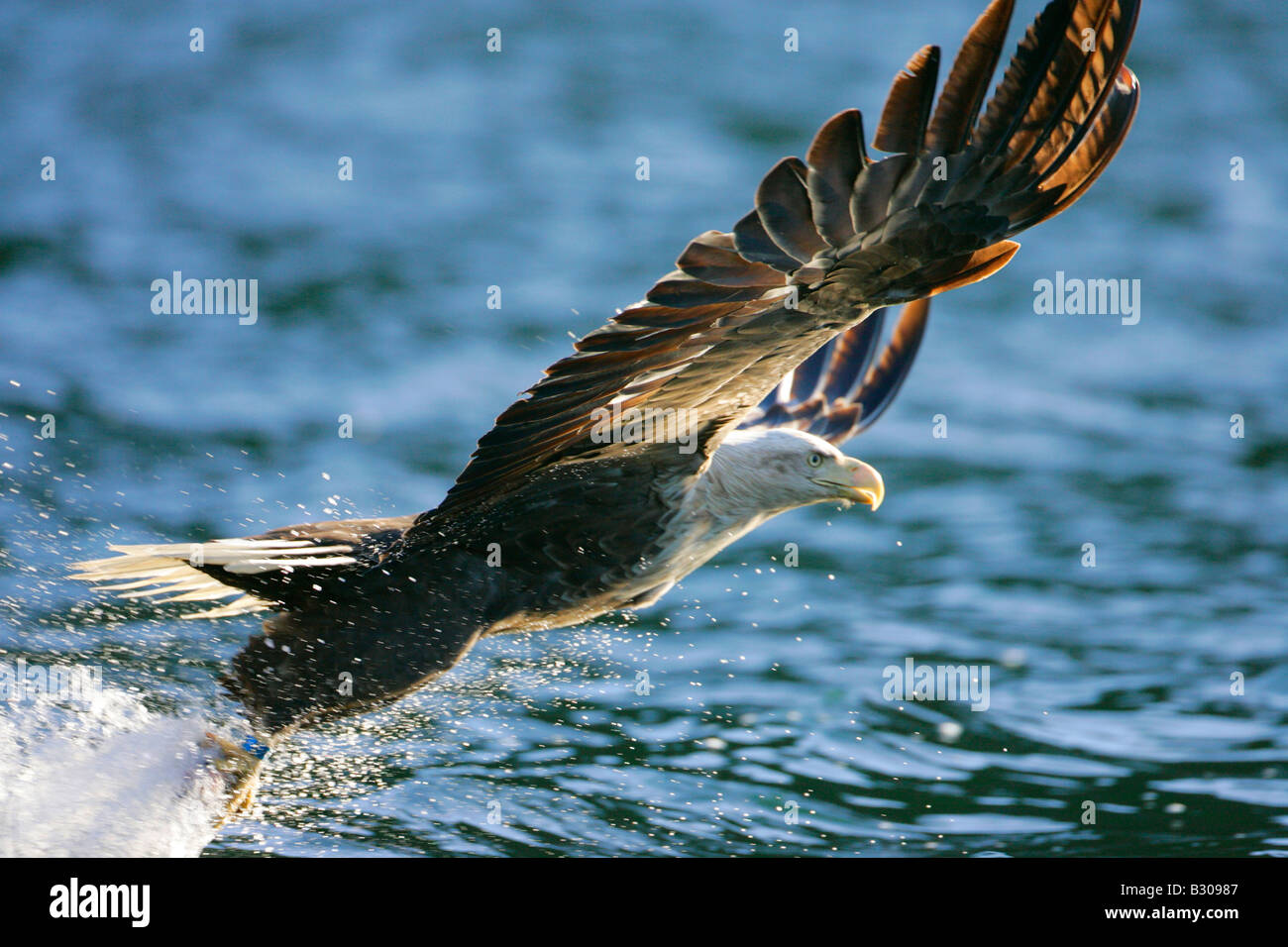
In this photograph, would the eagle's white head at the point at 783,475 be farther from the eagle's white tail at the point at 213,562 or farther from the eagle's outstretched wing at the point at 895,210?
the eagle's white tail at the point at 213,562

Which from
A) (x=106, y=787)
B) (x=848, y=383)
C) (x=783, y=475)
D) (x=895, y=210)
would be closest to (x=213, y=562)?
(x=106, y=787)

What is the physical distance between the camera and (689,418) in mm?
3930

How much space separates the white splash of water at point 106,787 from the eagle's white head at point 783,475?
2.57 metres

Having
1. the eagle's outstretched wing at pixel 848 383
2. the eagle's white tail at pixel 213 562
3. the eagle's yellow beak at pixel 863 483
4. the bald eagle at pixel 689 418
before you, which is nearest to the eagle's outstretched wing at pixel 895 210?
the bald eagle at pixel 689 418

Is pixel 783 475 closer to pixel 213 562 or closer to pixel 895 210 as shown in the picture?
pixel 895 210

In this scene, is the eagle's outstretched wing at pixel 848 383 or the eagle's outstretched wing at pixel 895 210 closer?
the eagle's outstretched wing at pixel 895 210

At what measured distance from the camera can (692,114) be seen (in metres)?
7.18

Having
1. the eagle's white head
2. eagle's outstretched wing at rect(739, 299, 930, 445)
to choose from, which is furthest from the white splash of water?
eagle's outstretched wing at rect(739, 299, 930, 445)

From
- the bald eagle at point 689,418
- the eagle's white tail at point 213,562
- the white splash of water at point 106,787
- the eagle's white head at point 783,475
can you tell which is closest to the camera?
the bald eagle at point 689,418

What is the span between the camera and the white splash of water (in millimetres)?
5047

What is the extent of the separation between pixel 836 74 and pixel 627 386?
433 centimetres

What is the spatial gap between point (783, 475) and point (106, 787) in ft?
11.1

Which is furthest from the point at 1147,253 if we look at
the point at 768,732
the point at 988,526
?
the point at 768,732

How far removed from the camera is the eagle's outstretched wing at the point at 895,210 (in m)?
2.82
